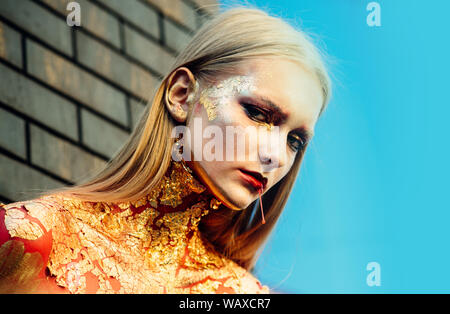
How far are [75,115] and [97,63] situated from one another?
618mm

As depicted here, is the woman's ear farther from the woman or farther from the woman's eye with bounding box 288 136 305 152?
the woman's eye with bounding box 288 136 305 152

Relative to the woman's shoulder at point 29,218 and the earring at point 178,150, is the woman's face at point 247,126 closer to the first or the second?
the earring at point 178,150

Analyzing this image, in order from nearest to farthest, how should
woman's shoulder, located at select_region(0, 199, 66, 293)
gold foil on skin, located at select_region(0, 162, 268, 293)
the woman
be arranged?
1. woman's shoulder, located at select_region(0, 199, 66, 293)
2. gold foil on skin, located at select_region(0, 162, 268, 293)
3. the woman

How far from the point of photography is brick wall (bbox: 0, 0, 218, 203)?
7.03 metres

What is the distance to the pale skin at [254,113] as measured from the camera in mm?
5262

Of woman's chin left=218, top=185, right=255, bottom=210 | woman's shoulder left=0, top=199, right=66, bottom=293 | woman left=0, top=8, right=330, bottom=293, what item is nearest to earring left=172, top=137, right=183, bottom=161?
woman left=0, top=8, right=330, bottom=293

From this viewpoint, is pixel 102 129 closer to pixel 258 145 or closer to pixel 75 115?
pixel 75 115

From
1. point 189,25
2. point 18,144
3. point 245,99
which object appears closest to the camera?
point 245,99

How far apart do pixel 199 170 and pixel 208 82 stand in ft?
1.66

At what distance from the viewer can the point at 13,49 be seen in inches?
284

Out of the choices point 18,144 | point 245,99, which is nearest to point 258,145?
point 245,99

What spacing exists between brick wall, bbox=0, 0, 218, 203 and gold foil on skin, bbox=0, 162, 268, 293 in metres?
1.26

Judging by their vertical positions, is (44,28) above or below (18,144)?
above
